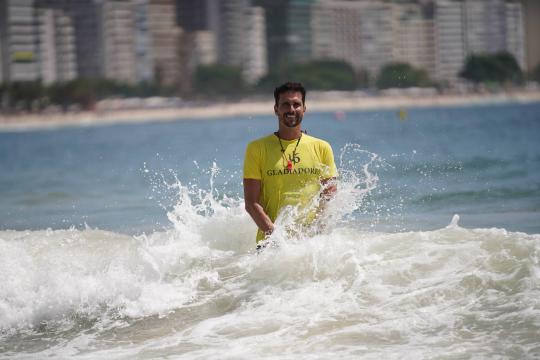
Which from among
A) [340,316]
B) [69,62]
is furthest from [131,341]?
[69,62]

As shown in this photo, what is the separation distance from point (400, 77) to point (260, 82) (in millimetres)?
24268

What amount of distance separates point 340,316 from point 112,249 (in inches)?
134

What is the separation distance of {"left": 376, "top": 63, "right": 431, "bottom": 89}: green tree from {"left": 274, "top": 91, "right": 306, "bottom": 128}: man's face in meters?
149

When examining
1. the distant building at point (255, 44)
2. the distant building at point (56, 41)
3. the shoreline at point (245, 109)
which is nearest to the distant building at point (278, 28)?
the distant building at point (255, 44)

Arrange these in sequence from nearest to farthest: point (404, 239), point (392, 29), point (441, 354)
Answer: point (441, 354) → point (404, 239) → point (392, 29)

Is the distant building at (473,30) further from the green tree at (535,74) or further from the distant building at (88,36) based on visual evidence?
the distant building at (88,36)

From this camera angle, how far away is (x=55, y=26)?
168 m

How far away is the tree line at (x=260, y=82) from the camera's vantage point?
14450 centimetres

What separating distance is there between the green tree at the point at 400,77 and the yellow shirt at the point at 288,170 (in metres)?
149

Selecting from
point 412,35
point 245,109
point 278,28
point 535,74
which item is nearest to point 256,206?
point 245,109

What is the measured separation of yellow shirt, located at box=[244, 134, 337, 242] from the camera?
6801 mm

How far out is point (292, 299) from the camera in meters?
6.84

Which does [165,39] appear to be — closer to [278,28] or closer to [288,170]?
[278,28]

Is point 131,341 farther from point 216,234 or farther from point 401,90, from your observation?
point 401,90
